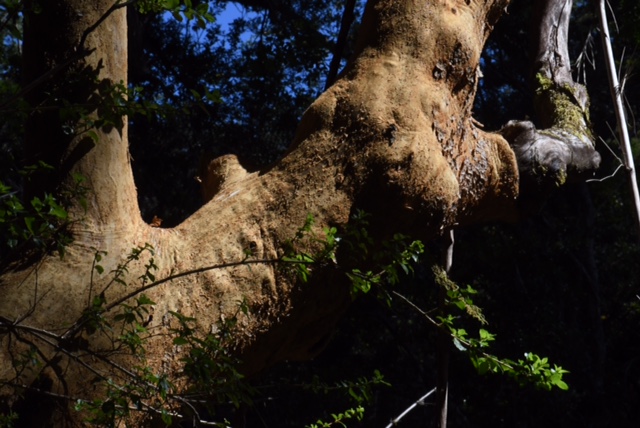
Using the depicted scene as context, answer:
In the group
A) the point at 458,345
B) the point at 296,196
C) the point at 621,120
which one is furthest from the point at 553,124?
the point at 458,345

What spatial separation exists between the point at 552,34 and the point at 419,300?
3.47 m

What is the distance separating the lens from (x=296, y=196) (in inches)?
99.9

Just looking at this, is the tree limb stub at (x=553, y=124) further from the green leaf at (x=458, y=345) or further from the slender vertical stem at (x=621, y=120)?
the green leaf at (x=458, y=345)

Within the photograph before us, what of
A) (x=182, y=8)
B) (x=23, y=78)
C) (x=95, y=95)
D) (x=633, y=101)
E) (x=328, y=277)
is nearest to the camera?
(x=182, y=8)

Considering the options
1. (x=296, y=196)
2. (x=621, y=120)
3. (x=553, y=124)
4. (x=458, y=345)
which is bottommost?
(x=458, y=345)

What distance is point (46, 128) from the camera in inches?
85.7

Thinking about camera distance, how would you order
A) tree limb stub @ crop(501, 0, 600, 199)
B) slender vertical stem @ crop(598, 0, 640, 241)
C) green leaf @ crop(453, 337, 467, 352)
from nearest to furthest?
green leaf @ crop(453, 337, 467, 352), slender vertical stem @ crop(598, 0, 640, 241), tree limb stub @ crop(501, 0, 600, 199)

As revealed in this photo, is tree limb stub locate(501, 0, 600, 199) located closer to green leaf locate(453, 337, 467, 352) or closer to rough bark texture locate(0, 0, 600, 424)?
rough bark texture locate(0, 0, 600, 424)

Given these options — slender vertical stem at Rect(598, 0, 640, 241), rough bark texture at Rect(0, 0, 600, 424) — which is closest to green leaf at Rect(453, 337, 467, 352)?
rough bark texture at Rect(0, 0, 600, 424)

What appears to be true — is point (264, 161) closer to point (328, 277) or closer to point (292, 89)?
point (292, 89)

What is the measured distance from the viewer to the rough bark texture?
219 centimetres

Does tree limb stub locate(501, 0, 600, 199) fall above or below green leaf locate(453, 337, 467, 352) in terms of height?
above

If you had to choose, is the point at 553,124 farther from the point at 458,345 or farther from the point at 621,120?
the point at 458,345

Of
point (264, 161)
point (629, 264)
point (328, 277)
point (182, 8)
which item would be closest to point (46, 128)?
point (182, 8)
